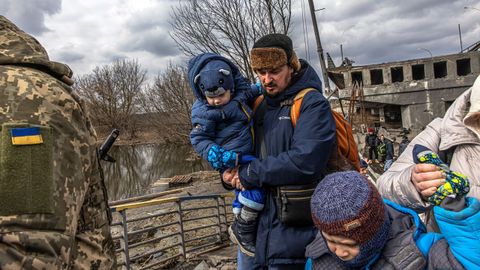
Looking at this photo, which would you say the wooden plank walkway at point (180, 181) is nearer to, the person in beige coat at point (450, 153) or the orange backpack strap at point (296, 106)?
the orange backpack strap at point (296, 106)

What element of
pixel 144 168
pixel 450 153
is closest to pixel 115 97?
pixel 144 168

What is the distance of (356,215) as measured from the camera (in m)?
1.59

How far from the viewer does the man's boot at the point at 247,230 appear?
2.24 m

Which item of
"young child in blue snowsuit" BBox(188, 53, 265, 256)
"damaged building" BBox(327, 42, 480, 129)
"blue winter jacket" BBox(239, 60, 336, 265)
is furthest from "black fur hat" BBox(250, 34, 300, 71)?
"damaged building" BBox(327, 42, 480, 129)

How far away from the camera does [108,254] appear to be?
1.54 metres

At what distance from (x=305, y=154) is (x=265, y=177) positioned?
0.27m

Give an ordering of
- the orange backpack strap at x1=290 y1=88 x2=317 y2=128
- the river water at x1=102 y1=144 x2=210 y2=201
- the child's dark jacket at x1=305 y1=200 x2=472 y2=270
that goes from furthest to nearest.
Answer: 1. the river water at x1=102 y1=144 x2=210 y2=201
2. the orange backpack strap at x1=290 y1=88 x2=317 y2=128
3. the child's dark jacket at x1=305 y1=200 x2=472 y2=270

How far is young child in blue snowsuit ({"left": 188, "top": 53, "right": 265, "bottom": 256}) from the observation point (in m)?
2.26

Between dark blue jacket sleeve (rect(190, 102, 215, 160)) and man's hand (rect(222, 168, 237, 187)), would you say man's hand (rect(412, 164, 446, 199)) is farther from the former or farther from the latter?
dark blue jacket sleeve (rect(190, 102, 215, 160))

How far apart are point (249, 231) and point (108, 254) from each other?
0.97 meters

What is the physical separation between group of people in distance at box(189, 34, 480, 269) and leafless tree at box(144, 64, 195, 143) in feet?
64.5

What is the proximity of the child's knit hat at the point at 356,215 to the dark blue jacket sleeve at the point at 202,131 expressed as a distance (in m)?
0.94

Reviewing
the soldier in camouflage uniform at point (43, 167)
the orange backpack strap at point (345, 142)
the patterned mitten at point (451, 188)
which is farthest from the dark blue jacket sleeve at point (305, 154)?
the soldier in camouflage uniform at point (43, 167)

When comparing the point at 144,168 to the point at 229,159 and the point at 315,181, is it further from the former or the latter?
the point at 315,181
